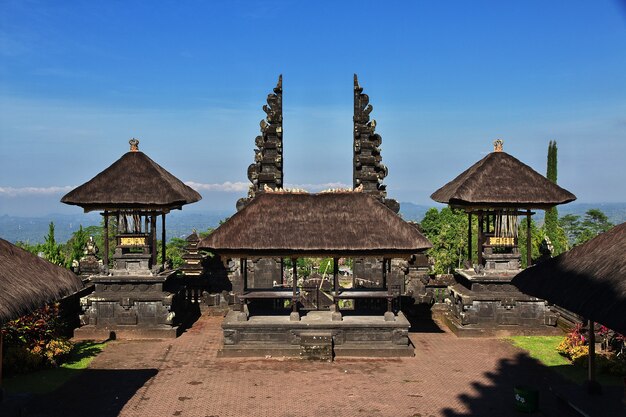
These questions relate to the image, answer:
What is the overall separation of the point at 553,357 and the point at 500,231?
17.7 ft

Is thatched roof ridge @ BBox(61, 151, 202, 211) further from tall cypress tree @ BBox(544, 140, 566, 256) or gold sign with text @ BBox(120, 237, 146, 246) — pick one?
tall cypress tree @ BBox(544, 140, 566, 256)

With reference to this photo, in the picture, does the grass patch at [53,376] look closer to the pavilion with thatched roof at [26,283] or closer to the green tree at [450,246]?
the pavilion with thatched roof at [26,283]

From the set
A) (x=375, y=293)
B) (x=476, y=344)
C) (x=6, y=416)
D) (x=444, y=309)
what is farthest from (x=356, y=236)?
(x=6, y=416)

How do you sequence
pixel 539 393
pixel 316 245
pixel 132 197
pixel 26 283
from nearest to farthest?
pixel 26 283 → pixel 539 393 → pixel 316 245 → pixel 132 197

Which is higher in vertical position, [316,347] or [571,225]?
[571,225]

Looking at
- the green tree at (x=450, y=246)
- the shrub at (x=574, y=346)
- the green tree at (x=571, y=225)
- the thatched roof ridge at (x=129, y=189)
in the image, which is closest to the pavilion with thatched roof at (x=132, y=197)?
the thatched roof ridge at (x=129, y=189)

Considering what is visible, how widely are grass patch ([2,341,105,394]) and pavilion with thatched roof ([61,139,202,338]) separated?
74.7 inches

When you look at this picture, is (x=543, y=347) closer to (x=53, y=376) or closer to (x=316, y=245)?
(x=316, y=245)

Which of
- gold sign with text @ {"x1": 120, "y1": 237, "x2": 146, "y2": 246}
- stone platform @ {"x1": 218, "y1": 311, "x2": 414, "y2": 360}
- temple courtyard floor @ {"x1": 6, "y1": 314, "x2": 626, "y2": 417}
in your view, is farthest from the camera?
gold sign with text @ {"x1": 120, "y1": 237, "x2": 146, "y2": 246}

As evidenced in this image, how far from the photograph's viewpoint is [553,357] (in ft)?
63.9

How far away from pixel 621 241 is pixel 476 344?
9998mm

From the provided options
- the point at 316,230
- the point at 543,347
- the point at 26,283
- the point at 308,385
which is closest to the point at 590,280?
the point at 308,385

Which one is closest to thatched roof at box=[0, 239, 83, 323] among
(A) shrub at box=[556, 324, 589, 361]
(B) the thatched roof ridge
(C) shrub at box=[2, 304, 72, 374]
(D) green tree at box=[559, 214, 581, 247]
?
(C) shrub at box=[2, 304, 72, 374]

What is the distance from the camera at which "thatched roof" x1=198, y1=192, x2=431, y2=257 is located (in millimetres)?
19094
